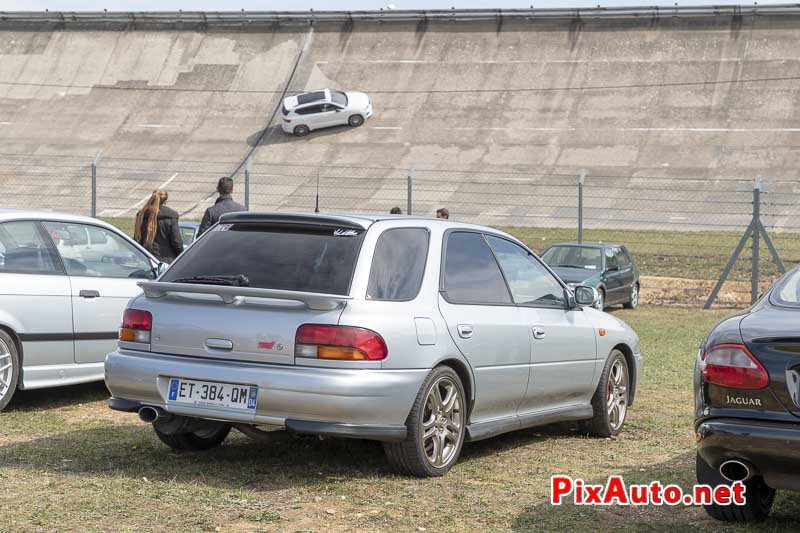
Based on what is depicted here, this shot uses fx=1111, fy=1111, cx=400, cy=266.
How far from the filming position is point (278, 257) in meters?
6.56

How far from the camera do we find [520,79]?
45.9 metres

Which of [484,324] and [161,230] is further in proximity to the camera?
[161,230]

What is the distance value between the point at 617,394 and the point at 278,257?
3203 mm

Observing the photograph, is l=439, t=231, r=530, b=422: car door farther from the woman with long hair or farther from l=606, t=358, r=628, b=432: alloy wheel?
the woman with long hair

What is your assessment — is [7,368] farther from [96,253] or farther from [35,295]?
[96,253]

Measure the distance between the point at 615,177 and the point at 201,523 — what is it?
33.8 m

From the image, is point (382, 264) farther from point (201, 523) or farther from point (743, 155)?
point (743, 155)

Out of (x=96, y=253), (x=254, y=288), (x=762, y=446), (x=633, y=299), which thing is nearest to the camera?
(x=762, y=446)

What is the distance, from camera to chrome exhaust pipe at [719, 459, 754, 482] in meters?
4.98

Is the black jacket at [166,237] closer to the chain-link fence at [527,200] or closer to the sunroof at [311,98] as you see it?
the chain-link fence at [527,200]

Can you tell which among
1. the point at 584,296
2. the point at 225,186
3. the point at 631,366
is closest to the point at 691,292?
the point at 225,186

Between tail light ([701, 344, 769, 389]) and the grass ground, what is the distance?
2.78 feet

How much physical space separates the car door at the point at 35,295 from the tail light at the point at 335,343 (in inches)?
131
